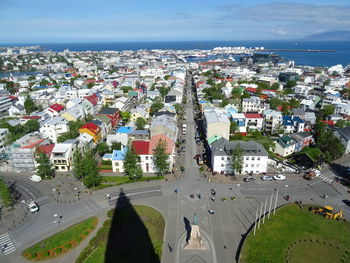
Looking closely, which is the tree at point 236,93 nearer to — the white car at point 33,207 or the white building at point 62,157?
the white building at point 62,157

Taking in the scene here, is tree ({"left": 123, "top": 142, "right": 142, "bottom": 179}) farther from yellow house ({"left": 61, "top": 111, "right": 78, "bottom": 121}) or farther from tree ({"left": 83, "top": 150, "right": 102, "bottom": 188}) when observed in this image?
yellow house ({"left": 61, "top": 111, "right": 78, "bottom": 121})

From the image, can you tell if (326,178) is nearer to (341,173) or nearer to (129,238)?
(341,173)

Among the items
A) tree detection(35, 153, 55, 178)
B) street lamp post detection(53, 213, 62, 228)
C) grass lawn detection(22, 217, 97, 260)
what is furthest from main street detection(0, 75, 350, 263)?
tree detection(35, 153, 55, 178)

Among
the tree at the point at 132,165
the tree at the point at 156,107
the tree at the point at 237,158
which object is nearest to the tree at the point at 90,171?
the tree at the point at 132,165

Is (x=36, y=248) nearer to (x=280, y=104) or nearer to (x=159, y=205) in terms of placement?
(x=159, y=205)

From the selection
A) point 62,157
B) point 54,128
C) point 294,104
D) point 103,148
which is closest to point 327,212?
point 103,148

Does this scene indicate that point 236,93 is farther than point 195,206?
Yes
